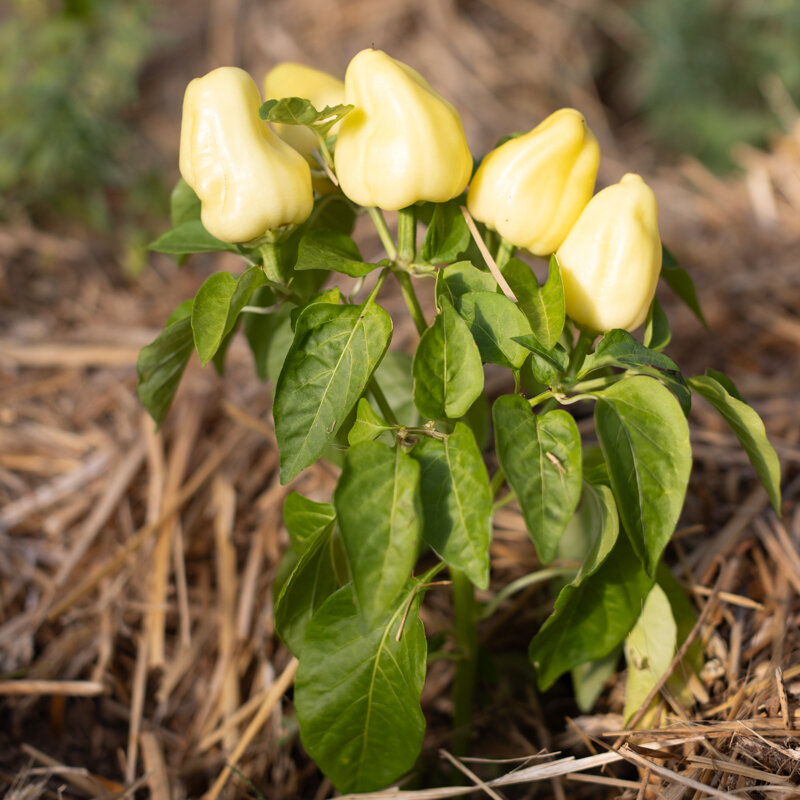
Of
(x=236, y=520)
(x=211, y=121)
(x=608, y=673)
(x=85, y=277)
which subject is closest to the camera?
(x=211, y=121)

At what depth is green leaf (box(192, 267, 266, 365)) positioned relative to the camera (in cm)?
67

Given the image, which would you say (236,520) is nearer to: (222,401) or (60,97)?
(222,401)

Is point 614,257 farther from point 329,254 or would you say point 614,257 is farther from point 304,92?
point 304,92

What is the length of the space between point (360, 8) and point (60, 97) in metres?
1.11

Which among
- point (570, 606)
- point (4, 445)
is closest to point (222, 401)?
point (4, 445)

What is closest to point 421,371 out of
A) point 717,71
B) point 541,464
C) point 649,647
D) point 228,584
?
point 541,464

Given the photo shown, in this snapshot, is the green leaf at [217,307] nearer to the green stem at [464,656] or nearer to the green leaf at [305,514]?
the green leaf at [305,514]

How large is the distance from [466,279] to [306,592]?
375mm

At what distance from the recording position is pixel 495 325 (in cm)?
71

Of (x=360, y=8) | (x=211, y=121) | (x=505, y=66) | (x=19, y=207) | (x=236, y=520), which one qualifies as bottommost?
(x=236, y=520)

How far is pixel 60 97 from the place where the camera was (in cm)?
207

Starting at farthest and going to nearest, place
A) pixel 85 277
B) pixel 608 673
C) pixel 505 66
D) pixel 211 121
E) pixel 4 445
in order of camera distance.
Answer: pixel 505 66 → pixel 85 277 → pixel 4 445 → pixel 608 673 → pixel 211 121

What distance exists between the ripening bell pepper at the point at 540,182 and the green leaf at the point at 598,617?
13.6 inches

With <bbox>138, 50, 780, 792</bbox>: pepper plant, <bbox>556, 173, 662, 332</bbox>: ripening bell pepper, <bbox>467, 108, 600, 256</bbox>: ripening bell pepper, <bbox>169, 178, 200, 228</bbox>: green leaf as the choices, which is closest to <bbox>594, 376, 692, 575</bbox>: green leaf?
<bbox>138, 50, 780, 792</bbox>: pepper plant
